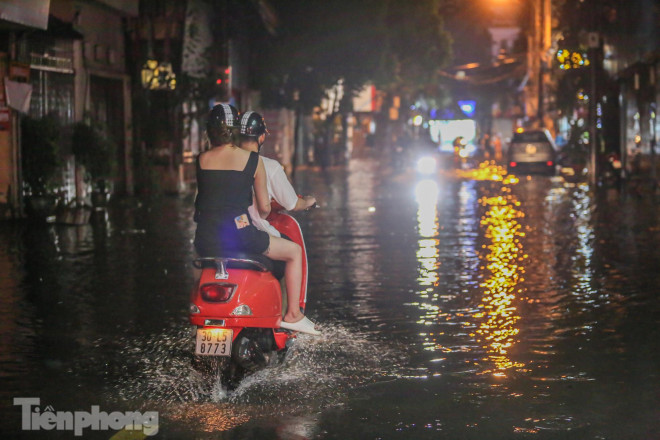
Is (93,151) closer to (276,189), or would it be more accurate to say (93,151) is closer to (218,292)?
(276,189)

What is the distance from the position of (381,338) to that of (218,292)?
2120 mm

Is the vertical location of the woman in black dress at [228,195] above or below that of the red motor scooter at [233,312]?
above

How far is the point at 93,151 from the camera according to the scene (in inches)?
810

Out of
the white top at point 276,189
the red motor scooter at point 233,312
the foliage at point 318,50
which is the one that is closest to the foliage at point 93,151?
the white top at point 276,189

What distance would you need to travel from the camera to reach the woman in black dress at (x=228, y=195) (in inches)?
263

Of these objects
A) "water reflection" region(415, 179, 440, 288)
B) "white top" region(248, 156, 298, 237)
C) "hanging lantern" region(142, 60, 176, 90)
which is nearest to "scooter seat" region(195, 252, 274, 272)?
"white top" region(248, 156, 298, 237)

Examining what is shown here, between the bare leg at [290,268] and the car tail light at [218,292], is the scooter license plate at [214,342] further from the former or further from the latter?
the bare leg at [290,268]

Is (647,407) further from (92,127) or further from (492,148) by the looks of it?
(492,148)

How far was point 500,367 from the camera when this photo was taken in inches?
284

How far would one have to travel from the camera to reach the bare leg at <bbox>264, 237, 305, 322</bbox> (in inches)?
274

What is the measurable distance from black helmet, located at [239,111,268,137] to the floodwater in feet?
5.26

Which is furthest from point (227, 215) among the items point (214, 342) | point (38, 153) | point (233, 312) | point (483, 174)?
point (483, 174)

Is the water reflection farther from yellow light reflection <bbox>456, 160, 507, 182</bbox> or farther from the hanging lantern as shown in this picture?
yellow light reflection <bbox>456, 160, 507, 182</bbox>

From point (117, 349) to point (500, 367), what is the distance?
288cm
